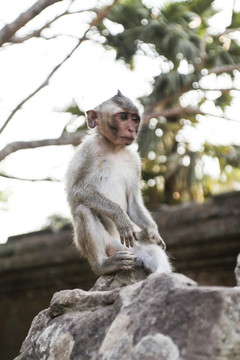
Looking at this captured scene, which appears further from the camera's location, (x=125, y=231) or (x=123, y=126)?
(x=123, y=126)

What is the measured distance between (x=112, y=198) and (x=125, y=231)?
64cm

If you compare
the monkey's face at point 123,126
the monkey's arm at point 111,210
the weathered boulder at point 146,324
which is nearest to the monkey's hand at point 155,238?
the monkey's arm at point 111,210

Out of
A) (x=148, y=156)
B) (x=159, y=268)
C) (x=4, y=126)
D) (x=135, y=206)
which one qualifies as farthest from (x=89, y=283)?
(x=148, y=156)

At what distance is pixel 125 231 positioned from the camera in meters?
4.52

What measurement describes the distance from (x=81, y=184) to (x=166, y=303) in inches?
98.6

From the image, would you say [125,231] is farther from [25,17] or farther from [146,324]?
[25,17]

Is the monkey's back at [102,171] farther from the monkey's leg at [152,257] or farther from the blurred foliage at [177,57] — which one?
the blurred foliage at [177,57]

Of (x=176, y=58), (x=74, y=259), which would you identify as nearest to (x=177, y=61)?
(x=176, y=58)

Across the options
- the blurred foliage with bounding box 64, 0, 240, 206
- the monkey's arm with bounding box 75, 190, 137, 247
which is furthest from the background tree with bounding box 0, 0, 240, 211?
the monkey's arm with bounding box 75, 190, 137, 247

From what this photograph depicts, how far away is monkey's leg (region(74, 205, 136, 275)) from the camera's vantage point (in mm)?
4359

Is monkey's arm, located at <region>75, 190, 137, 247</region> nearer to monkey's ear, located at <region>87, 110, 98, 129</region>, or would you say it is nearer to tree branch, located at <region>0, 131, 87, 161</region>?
monkey's ear, located at <region>87, 110, 98, 129</region>

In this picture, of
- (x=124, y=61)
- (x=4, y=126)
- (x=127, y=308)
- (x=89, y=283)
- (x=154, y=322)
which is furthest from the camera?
(x=124, y=61)

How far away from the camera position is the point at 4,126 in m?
7.81

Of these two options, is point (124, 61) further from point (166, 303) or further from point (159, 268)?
point (166, 303)
